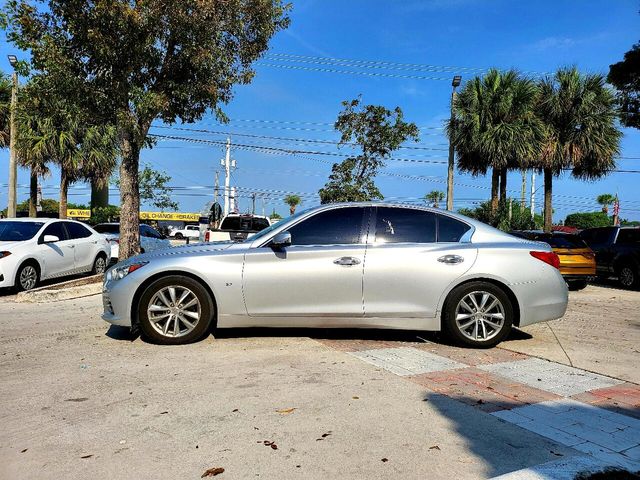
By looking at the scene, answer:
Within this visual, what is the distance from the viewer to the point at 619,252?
14562mm

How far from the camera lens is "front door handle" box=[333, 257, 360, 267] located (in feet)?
18.9

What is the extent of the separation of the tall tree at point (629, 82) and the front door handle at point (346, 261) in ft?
45.2

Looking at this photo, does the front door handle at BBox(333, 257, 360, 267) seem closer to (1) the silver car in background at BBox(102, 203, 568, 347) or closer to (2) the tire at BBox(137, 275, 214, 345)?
(1) the silver car in background at BBox(102, 203, 568, 347)

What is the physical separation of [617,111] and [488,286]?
68.2 ft

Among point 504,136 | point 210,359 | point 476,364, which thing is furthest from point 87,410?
point 504,136

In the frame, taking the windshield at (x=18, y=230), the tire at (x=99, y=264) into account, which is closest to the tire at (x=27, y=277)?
the windshield at (x=18, y=230)

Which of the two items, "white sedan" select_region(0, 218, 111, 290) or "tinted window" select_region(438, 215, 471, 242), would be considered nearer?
"tinted window" select_region(438, 215, 471, 242)

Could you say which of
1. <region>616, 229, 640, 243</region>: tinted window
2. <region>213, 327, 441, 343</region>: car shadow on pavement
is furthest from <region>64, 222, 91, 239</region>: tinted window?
<region>616, 229, 640, 243</region>: tinted window

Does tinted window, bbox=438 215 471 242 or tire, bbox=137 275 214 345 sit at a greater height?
tinted window, bbox=438 215 471 242

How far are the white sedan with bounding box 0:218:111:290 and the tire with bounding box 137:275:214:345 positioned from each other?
6125mm

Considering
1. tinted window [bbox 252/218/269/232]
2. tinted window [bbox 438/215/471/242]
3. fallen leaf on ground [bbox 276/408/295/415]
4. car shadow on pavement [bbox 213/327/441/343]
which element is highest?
tinted window [bbox 252/218/269/232]

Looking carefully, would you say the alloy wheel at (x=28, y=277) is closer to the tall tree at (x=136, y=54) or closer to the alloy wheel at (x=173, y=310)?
the tall tree at (x=136, y=54)

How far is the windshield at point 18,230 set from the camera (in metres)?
10.9

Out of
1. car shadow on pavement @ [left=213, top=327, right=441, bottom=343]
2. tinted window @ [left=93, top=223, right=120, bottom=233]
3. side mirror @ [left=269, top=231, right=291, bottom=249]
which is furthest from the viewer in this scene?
tinted window @ [left=93, top=223, right=120, bottom=233]
